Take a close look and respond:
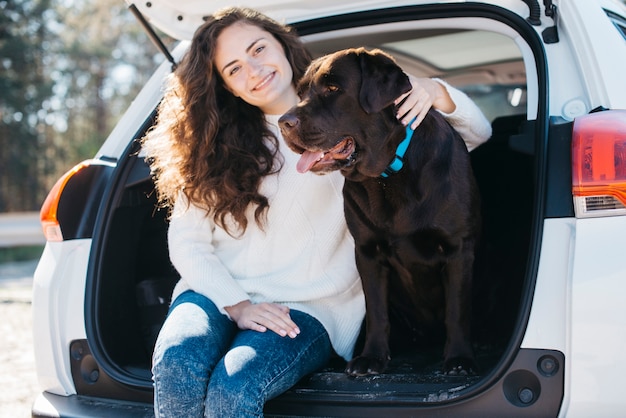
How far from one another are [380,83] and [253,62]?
23.0 inches

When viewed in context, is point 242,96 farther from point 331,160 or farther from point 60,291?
point 60,291

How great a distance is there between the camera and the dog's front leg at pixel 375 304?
7.21ft

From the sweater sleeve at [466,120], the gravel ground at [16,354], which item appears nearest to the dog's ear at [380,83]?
the sweater sleeve at [466,120]

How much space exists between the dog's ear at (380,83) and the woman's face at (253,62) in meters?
0.46

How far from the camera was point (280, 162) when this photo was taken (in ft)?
7.89

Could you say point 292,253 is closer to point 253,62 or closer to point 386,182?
point 386,182

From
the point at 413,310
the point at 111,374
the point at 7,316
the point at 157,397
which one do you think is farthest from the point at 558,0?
the point at 7,316

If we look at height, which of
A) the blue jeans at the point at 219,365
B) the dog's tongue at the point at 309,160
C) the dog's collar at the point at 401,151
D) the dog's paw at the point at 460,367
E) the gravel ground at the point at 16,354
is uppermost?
the dog's tongue at the point at 309,160

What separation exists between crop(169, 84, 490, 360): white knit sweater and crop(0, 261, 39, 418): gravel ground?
1379 mm

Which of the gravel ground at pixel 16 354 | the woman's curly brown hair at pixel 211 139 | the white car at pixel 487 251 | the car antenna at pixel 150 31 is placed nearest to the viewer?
the white car at pixel 487 251

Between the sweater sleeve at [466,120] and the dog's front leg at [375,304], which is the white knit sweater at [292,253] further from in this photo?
the dog's front leg at [375,304]

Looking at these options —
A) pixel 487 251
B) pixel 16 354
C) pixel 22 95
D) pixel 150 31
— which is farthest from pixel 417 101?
pixel 22 95

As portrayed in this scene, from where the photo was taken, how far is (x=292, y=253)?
230 centimetres

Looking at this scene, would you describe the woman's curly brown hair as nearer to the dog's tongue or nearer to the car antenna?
the car antenna
